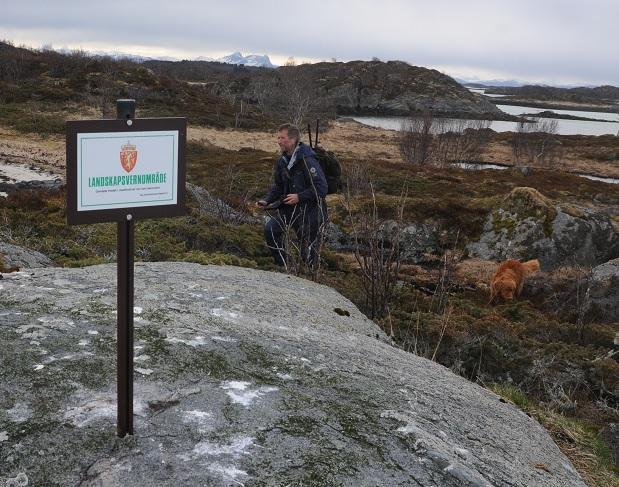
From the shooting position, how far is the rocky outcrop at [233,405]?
2611mm

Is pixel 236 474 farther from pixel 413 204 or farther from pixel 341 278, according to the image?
pixel 413 204

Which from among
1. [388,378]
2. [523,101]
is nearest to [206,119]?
[388,378]

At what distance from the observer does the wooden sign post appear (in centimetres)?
244

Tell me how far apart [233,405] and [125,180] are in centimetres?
134

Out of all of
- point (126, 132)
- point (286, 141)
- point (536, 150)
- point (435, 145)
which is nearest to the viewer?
point (126, 132)

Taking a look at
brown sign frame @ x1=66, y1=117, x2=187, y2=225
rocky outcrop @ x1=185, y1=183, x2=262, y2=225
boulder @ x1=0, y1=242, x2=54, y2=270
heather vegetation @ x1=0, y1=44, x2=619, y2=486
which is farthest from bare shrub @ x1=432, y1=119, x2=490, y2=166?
brown sign frame @ x1=66, y1=117, x2=187, y2=225

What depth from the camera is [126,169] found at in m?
2.55

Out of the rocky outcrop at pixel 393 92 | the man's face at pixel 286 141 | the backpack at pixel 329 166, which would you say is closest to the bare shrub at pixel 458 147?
the backpack at pixel 329 166

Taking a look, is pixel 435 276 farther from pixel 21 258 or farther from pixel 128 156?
pixel 128 156

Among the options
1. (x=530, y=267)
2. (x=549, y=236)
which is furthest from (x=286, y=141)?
(x=549, y=236)

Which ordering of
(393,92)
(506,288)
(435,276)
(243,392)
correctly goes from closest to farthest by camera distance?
(243,392) → (506,288) → (435,276) → (393,92)

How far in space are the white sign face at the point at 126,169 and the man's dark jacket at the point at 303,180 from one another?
4762mm

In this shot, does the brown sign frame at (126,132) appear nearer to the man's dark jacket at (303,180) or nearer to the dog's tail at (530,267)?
the man's dark jacket at (303,180)

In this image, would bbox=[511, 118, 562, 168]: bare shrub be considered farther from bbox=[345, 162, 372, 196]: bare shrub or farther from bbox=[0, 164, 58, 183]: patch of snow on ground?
bbox=[0, 164, 58, 183]: patch of snow on ground
